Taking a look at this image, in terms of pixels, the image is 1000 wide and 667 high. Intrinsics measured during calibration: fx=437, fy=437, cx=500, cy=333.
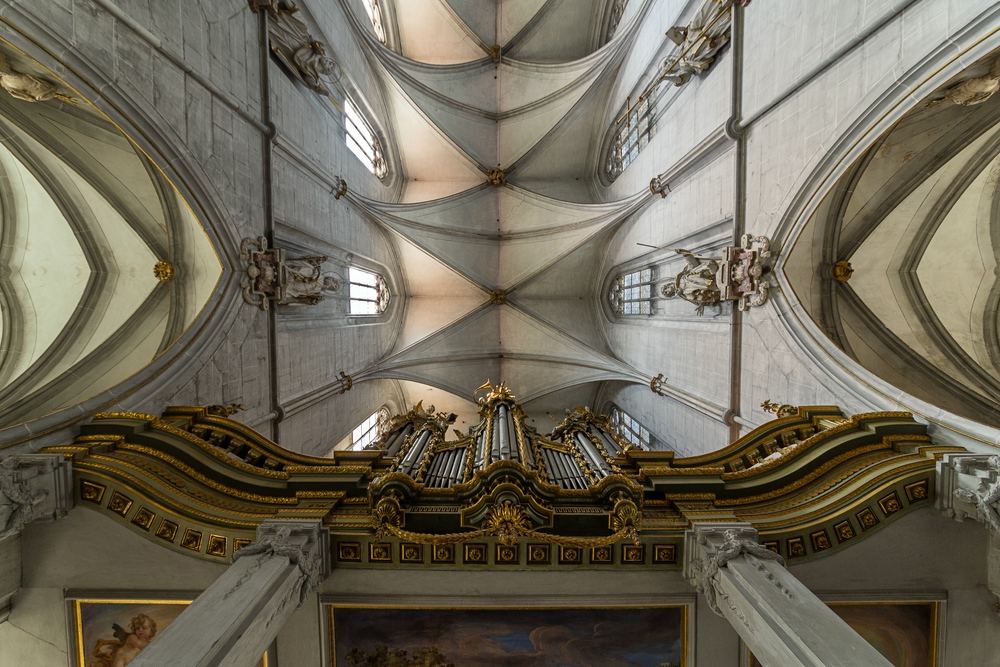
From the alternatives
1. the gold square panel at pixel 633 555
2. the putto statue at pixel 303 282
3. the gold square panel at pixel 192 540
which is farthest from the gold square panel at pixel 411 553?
the putto statue at pixel 303 282

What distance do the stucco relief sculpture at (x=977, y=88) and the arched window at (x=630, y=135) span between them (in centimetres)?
804

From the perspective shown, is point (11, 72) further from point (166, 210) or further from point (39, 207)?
point (39, 207)

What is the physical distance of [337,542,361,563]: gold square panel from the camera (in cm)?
451

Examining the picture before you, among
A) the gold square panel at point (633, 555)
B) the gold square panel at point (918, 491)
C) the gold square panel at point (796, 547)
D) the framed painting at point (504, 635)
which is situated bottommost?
the framed painting at point (504, 635)

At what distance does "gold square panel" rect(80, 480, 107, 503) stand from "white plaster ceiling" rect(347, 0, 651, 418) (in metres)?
10.4

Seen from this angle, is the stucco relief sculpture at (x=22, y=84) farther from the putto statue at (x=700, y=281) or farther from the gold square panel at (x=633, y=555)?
the putto statue at (x=700, y=281)

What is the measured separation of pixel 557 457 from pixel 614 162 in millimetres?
12613

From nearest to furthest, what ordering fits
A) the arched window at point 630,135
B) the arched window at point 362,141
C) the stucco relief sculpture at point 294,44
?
the stucco relief sculpture at point 294,44 < the arched window at point 362,141 < the arched window at point 630,135

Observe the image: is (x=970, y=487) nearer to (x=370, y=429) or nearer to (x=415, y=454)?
(x=415, y=454)

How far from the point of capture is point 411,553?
450cm

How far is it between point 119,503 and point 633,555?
5.24 m

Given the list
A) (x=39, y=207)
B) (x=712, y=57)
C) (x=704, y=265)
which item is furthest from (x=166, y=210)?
(x=712, y=57)

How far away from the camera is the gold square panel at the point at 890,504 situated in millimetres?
4457

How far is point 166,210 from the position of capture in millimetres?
7242
